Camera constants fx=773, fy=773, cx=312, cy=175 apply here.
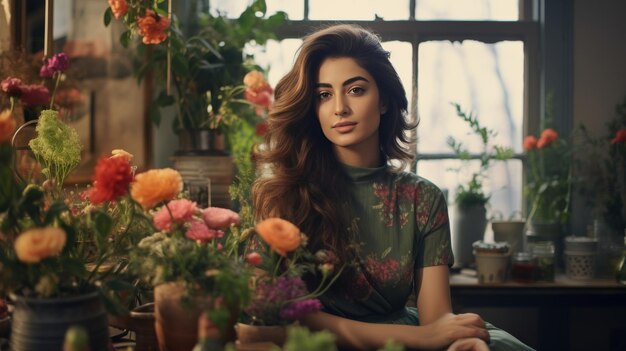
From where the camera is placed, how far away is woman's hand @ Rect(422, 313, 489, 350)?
1.73 meters

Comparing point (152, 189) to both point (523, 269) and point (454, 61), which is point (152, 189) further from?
point (454, 61)

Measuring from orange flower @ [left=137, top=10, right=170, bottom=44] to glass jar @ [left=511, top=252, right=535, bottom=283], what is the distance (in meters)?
1.69

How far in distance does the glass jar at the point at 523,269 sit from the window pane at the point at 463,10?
1148 mm

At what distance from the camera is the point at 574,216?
3.53 meters

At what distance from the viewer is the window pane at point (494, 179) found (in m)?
3.61

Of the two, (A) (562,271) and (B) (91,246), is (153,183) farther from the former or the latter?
(A) (562,271)

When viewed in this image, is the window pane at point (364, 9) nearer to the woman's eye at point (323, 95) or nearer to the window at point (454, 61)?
the window at point (454, 61)

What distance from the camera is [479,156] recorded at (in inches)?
140

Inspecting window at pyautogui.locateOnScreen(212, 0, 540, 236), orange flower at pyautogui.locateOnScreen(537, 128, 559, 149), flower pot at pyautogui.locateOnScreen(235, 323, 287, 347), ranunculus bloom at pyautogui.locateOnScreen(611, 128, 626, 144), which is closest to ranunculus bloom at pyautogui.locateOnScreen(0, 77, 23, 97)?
flower pot at pyautogui.locateOnScreen(235, 323, 287, 347)

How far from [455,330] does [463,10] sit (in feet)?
7.22

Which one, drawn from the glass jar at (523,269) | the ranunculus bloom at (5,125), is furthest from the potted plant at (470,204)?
the ranunculus bloom at (5,125)

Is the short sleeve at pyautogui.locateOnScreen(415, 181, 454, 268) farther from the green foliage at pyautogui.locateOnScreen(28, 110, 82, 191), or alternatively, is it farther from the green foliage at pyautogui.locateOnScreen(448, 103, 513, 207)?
the green foliage at pyautogui.locateOnScreen(448, 103, 513, 207)

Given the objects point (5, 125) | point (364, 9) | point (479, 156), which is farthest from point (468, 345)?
point (364, 9)

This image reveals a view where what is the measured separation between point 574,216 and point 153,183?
271cm
